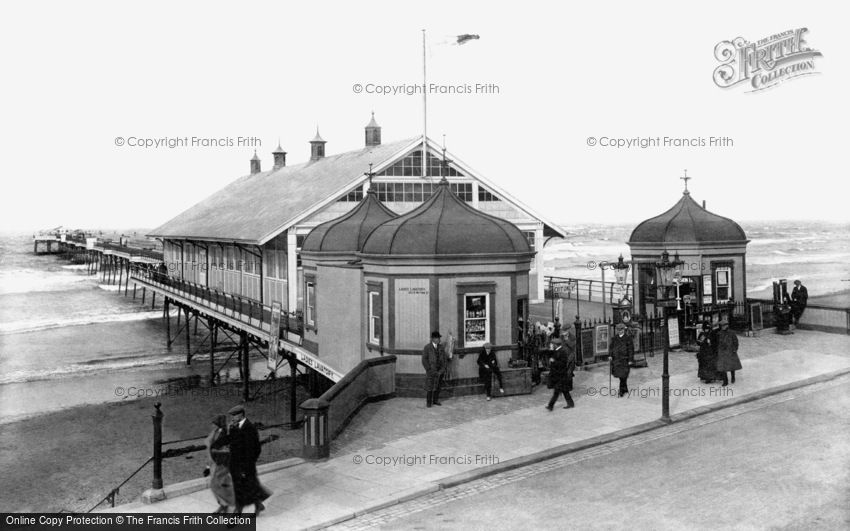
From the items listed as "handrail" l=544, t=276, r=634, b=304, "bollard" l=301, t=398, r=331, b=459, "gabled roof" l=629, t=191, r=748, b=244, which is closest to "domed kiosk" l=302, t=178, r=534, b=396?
"bollard" l=301, t=398, r=331, b=459

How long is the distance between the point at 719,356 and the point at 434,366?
22.5 ft

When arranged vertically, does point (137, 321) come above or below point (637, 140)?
A: below

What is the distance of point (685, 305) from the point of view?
911 inches

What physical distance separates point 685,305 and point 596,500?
13.9 meters

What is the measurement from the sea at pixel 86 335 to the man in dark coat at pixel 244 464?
17541mm

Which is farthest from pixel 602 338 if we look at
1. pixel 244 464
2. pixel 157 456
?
pixel 244 464

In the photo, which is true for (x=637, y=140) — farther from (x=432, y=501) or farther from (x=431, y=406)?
(x=432, y=501)

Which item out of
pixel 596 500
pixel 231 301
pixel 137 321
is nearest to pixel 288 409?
pixel 231 301

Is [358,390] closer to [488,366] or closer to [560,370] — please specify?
[488,366]

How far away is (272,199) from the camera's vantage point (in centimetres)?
3869

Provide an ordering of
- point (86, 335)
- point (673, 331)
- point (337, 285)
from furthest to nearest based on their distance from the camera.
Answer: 1. point (86, 335)
2. point (673, 331)
3. point (337, 285)

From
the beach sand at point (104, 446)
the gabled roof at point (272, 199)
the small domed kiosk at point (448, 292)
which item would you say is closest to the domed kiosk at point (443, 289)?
the small domed kiosk at point (448, 292)

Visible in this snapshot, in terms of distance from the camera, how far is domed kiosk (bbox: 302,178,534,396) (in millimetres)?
17203

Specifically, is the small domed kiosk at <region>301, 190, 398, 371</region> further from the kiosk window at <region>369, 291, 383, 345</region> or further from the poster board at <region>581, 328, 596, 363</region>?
the poster board at <region>581, 328, 596, 363</region>
